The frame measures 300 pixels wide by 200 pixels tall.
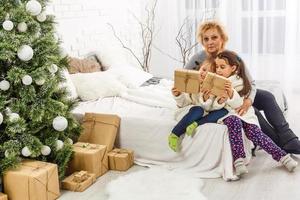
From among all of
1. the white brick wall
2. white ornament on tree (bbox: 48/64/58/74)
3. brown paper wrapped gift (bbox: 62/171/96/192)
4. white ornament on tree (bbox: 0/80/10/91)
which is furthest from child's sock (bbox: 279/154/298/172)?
the white brick wall

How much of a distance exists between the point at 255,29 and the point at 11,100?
3289mm

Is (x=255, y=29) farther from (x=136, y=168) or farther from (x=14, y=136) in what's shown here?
(x=14, y=136)

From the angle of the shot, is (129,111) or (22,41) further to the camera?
(129,111)

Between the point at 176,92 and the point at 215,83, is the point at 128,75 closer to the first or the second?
the point at 176,92

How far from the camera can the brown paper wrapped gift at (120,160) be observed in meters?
3.04

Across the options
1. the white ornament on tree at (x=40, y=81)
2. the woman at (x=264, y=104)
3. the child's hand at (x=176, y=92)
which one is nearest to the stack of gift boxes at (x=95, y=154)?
the child's hand at (x=176, y=92)

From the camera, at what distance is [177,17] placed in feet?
17.3

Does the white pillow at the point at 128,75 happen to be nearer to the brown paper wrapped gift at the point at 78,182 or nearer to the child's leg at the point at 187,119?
the child's leg at the point at 187,119

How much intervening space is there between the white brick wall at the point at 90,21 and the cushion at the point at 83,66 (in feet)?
0.84

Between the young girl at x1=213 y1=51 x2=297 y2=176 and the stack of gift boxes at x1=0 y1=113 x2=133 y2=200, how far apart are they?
79 cm

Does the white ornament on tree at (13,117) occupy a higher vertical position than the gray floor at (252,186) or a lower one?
higher

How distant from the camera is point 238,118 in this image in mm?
2855

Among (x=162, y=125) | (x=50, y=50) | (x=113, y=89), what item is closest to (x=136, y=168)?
(x=162, y=125)

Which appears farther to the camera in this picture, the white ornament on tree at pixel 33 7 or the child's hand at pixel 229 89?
the child's hand at pixel 229 89
